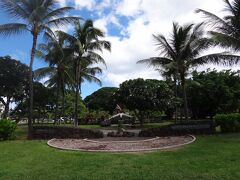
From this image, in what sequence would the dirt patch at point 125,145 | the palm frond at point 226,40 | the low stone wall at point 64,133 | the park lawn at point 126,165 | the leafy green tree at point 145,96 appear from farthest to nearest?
the leafy green tree at point 145,96 < the low stone wall at point 64,133 < the palm frond at point 226,40 < the dirt patch at point 125,145 < the park lawn at point 126,165

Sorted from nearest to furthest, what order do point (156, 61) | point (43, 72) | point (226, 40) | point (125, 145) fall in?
point (125, 145), point (226, 40), point (156, 61), point (43, 72)

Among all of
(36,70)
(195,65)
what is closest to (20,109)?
(36,70)

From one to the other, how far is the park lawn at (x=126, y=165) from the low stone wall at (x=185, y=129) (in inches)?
239

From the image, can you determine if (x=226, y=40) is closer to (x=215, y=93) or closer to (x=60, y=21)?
(x=60, y=21)

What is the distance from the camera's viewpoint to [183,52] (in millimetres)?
20922

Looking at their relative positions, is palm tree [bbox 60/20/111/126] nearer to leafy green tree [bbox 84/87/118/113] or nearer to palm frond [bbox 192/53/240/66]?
palm frond [bbox 192/53/240/66]

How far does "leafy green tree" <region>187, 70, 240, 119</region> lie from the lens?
118 feet

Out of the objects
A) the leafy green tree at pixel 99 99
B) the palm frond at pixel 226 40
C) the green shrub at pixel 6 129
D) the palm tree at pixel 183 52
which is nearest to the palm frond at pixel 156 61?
the palm tree at pixel 183 52

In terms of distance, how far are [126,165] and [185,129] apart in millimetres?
9391

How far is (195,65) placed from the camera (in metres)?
21.1

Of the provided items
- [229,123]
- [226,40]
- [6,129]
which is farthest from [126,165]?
[226,40]

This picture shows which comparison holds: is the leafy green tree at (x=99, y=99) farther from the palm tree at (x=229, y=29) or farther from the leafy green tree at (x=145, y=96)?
the palm tree at (x=229, y=29)

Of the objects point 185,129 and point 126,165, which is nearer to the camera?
point 126,165

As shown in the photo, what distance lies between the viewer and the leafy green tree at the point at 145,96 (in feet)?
94.5
